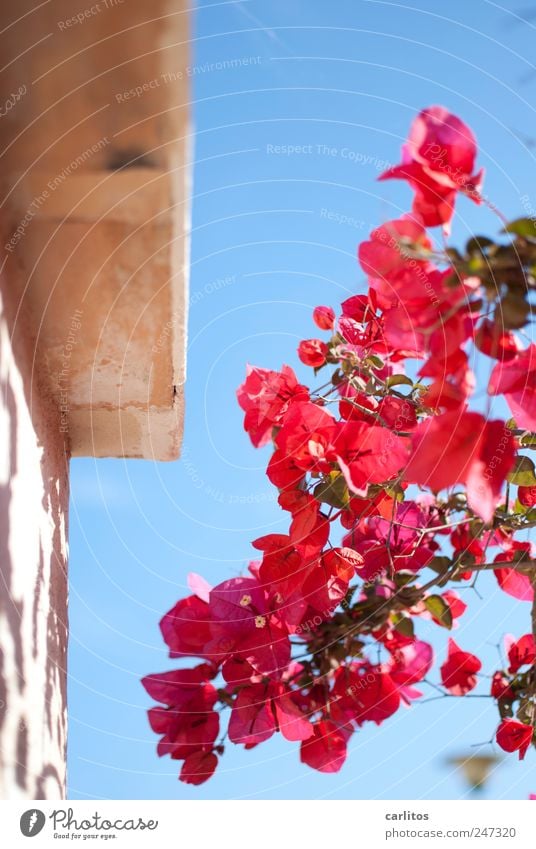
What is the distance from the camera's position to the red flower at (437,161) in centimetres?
47

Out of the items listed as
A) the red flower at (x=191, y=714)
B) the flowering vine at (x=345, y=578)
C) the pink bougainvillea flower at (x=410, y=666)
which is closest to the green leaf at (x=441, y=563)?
the flowering vine at (x=345, y=578)

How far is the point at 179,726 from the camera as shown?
2.49ft

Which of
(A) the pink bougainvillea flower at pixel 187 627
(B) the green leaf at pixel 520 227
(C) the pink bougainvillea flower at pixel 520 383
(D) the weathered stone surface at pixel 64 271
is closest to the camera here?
(B) the green leaf at pixel 520 227

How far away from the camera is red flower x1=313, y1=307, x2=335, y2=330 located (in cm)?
92

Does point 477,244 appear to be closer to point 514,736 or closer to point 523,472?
point 523,472

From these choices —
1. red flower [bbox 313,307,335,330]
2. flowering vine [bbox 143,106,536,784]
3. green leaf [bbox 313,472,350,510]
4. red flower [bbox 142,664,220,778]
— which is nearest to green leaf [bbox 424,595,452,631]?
flowering vine [bbox 143,106,536,784]

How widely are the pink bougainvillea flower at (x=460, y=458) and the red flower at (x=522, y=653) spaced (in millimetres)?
344

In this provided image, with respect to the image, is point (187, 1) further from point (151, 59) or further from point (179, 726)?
point (179, 726)

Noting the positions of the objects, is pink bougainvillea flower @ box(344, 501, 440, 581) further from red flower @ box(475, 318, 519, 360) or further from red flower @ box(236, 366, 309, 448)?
red flower @ box(475, 318, 519, 360)

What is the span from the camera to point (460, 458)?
49 centimetres

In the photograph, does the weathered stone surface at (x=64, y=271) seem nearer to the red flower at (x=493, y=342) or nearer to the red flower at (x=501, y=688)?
the red flower at (x=493, y=342)

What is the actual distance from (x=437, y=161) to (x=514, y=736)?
0.55 meters

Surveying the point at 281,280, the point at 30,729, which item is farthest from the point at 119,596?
the point at 281,280
